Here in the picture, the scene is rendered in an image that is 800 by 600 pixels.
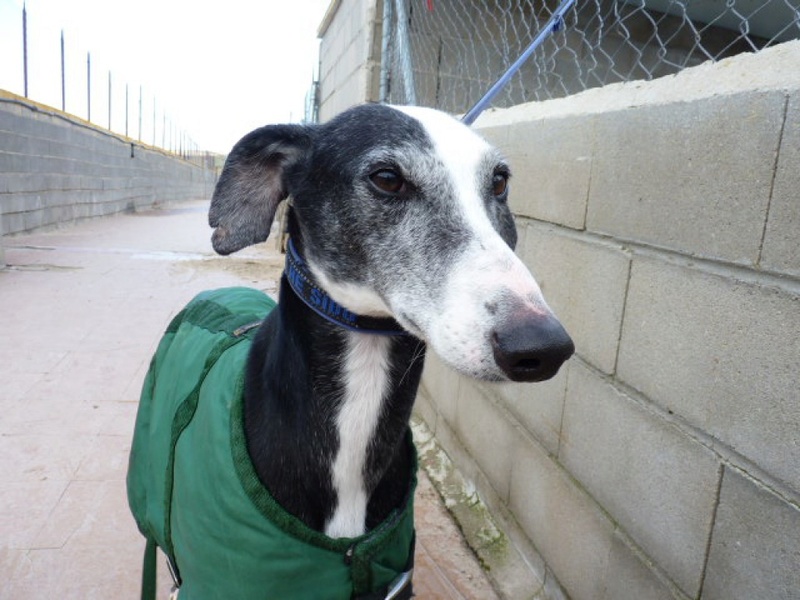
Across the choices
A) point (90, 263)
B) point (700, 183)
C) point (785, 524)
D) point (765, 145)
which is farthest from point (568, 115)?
point (90, 263)

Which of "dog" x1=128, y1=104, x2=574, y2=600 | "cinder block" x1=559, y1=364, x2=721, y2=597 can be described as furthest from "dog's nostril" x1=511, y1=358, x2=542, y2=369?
"cinder block" x1=559, y1=364, x2=721, y2=597

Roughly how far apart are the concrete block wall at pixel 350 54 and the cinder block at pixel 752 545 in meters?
2.97

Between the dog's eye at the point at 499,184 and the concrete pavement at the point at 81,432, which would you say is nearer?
the dog's eye at the point at 499,184

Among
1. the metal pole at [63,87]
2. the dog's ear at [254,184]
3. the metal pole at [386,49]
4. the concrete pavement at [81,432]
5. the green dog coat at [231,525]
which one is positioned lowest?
the concrete pavement at [81,432]

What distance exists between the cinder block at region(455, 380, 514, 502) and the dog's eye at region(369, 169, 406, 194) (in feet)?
4.53

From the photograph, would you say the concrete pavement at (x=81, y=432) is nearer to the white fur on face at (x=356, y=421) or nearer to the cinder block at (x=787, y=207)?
the white fur on face at (x=356, y=421)

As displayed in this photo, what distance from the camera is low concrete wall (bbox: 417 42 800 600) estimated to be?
4.23ft

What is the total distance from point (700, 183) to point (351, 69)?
13.2ft

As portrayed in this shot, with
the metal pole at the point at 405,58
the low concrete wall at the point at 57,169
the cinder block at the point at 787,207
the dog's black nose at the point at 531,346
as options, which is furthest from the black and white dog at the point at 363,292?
the low concrete wall at the point at 57,169

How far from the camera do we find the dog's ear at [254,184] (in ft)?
5.32

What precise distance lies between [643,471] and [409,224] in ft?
3.12

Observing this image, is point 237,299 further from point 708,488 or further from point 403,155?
point 708,488

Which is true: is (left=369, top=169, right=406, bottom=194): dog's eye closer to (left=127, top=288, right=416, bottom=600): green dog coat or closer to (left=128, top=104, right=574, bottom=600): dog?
(left=128, top=104, right=574, bottom=600): dog

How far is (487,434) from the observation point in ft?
8.87
